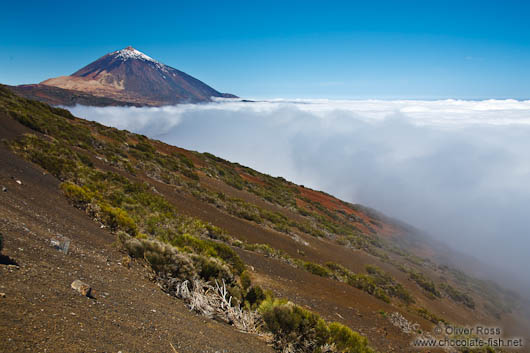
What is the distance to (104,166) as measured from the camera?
12.5 m

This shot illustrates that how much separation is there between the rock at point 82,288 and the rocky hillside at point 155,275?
7cm

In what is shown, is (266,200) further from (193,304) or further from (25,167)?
(193,304)

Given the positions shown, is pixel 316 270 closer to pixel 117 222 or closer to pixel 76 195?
pixel 117 222

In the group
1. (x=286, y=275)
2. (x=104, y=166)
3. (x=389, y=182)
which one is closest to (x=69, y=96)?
(x=389, y=182)

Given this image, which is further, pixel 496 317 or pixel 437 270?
pixel 437 270

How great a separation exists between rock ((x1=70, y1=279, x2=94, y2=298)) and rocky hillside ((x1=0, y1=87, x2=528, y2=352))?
0.21ft

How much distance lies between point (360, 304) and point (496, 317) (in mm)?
15610

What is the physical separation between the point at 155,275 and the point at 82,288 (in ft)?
4.58

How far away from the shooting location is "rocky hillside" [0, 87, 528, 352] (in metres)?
2.72

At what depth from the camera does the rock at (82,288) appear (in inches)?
121

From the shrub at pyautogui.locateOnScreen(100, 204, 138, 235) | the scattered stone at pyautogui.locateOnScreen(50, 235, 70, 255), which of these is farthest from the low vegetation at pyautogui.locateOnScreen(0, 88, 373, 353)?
the scattered stone at pyautogui.locateOnScreen(50, 235, 70, 255)

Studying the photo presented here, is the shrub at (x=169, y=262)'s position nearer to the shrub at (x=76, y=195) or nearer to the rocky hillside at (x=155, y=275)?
the rocky hillside at (x=155, y=275)

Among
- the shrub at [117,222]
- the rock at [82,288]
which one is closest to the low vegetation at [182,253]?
the shrub at [117,222]

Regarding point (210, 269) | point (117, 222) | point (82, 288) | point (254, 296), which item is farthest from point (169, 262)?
point (117, 222)
